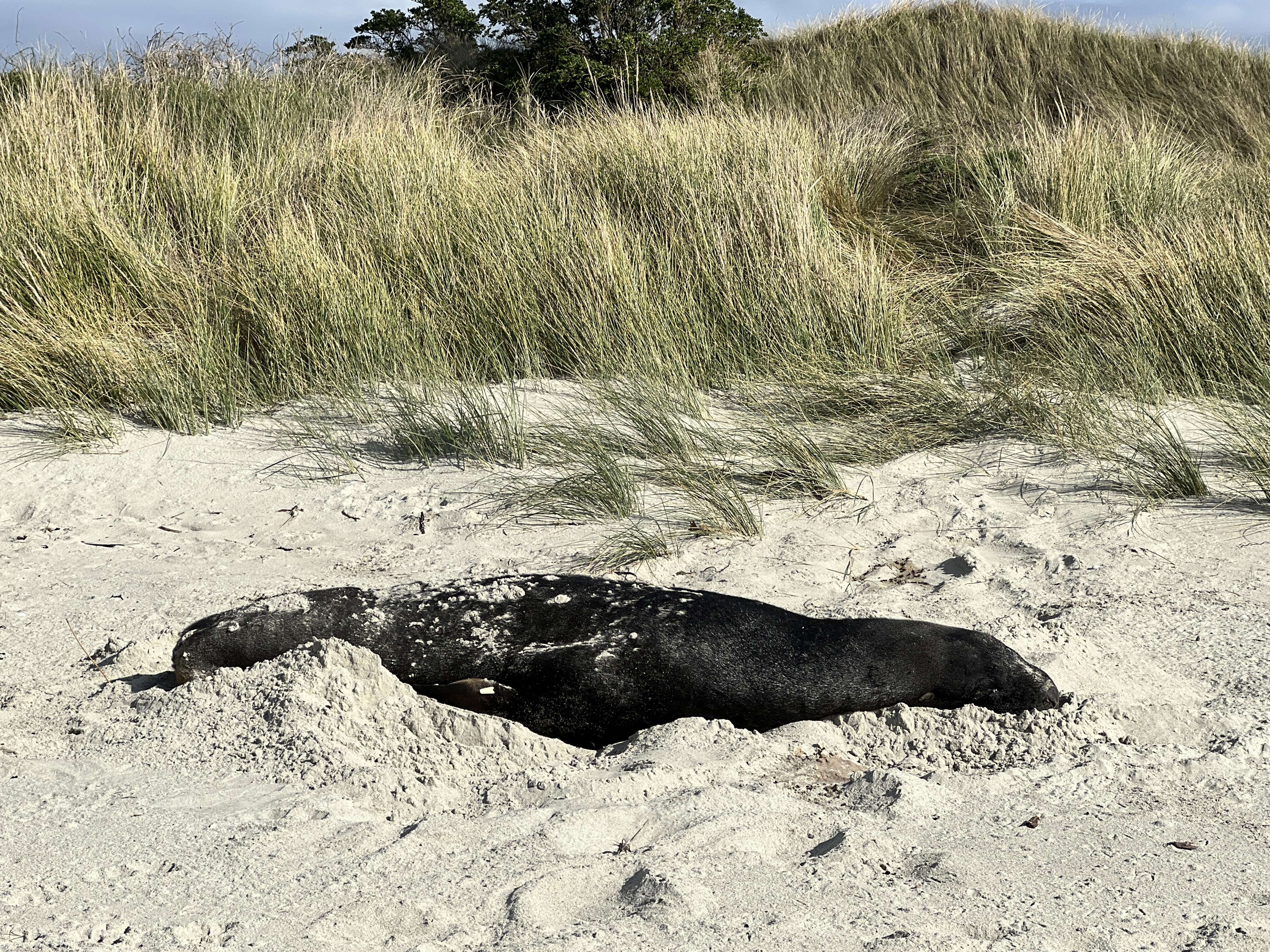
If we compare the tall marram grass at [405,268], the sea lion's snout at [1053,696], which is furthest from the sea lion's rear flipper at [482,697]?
the tall marram grass at [405,268]

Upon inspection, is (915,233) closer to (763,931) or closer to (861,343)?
(861,343)

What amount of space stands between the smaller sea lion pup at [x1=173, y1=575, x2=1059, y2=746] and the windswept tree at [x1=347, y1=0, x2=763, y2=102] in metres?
7.30

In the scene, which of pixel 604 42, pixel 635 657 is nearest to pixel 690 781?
pixel 635 657

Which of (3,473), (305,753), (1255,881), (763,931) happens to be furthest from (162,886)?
→ (3,473)

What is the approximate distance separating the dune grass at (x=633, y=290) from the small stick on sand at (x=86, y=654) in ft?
5.00

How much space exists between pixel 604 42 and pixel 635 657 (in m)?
8.32

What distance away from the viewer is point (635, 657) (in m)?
2.51

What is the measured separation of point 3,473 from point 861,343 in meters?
3.53

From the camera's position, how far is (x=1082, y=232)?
6.12 meters

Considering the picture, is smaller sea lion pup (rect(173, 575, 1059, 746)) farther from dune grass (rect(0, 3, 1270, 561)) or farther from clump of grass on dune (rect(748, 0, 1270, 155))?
clump of grass on dune (rect(748, 0, 1270, 155))

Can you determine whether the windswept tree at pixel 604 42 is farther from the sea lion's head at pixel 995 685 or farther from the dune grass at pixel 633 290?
the sea lion's head at pixel 995 685

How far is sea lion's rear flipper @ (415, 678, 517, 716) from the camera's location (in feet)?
8.15

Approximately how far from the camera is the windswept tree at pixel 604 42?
9.70 meters

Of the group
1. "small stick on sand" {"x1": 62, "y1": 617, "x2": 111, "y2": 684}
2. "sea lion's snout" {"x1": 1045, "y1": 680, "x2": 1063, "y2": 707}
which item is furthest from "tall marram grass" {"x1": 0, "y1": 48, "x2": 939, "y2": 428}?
"sea lion's snout" {"x1": 1045, "y1": 680, "x2": 1063, "y2": 707}
